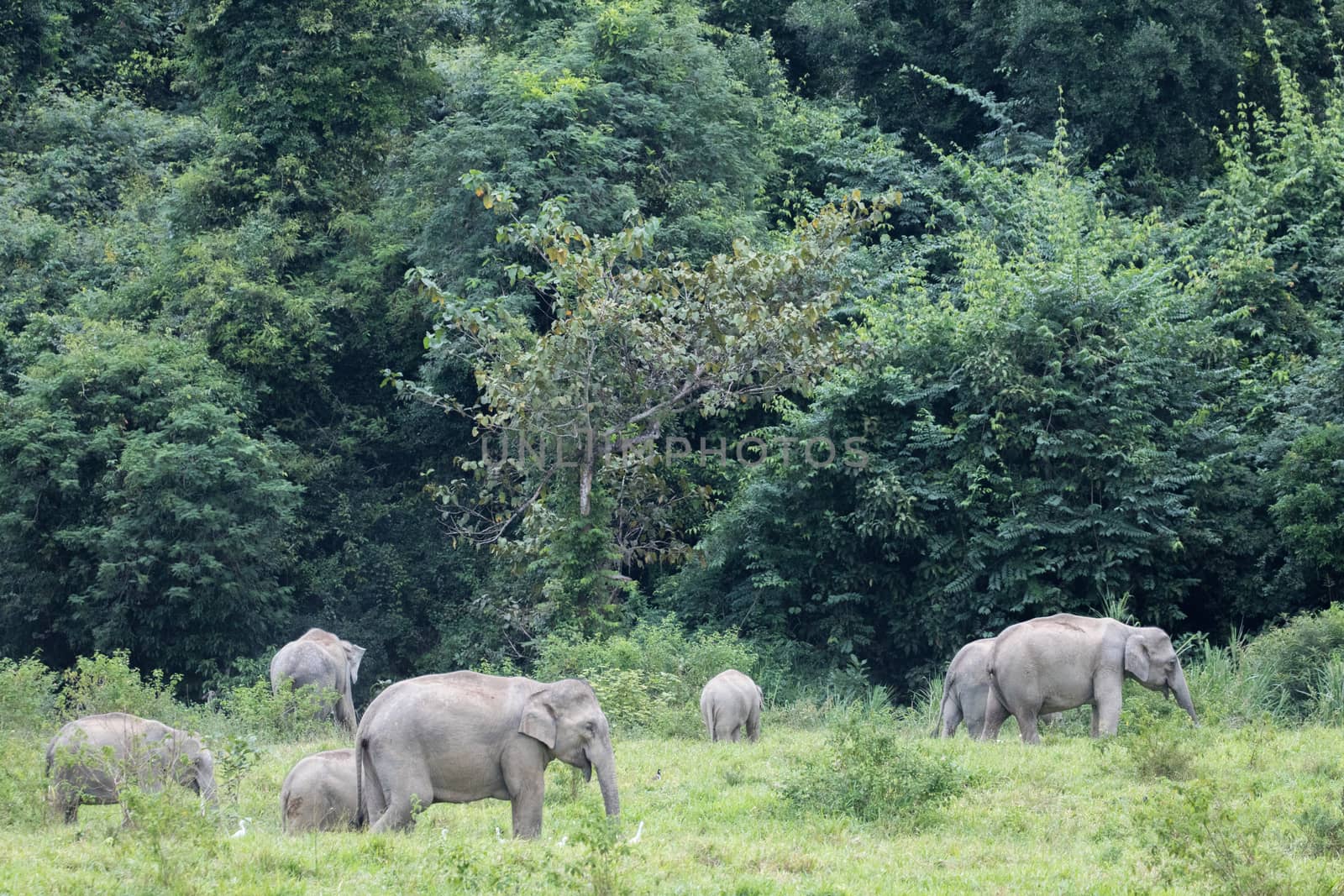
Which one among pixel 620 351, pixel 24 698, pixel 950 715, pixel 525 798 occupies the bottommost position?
pixel 24 698

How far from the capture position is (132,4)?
3447 cm

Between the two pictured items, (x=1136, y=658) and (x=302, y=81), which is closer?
(x=1136, y=658)

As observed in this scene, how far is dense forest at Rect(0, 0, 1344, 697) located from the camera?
18.8 metres

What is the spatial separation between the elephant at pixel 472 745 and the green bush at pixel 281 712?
5.72m

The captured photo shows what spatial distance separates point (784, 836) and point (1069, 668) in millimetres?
4474

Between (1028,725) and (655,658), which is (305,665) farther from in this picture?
(1028,725)

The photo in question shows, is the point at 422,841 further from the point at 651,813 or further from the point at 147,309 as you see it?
the point at 147,309

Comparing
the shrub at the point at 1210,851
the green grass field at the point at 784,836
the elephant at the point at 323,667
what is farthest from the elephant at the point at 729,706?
the shrub at the point at 1210,851

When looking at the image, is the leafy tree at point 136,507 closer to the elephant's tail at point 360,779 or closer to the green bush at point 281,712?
the green bush at point 281,712

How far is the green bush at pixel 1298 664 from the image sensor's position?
583 inches

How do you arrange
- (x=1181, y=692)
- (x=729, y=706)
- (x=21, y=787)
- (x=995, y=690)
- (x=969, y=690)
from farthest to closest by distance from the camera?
1. (x=969, y=690)
2. (x=729, y=706)
3. (x=1181, y=692)
4. (x=995, y=690)
5. (x=21, y=787)

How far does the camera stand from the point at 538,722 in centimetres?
893

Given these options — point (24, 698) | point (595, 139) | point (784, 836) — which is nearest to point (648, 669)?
point (24, 698)

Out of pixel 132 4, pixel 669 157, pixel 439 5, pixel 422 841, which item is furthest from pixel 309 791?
pixel 132 4
